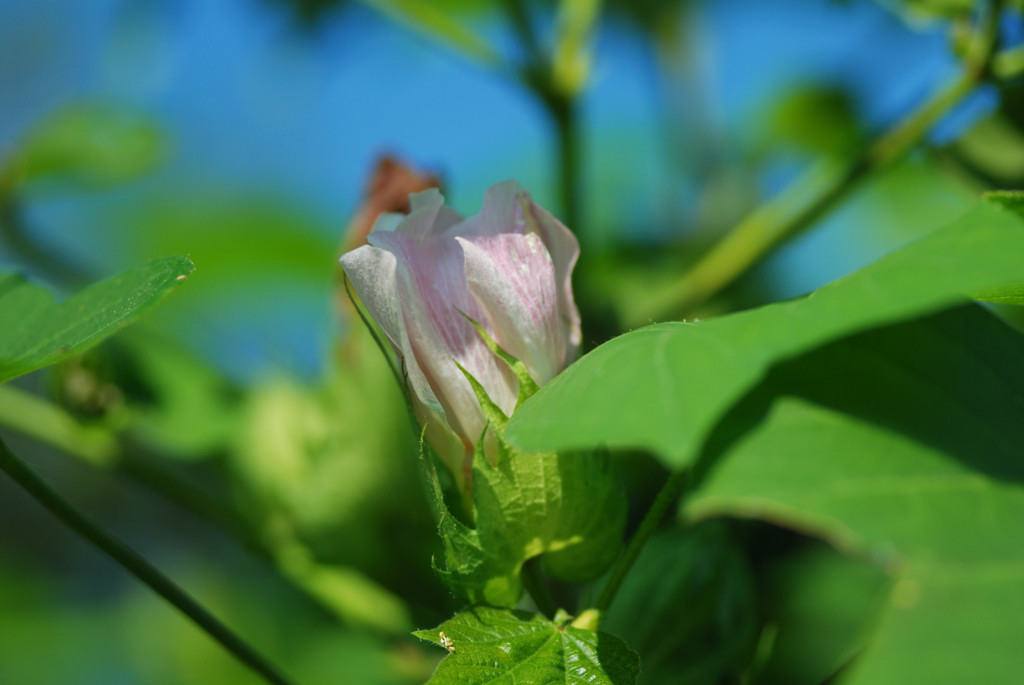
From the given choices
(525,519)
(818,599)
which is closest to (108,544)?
(525,519)

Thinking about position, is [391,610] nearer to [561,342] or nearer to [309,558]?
[309,558]

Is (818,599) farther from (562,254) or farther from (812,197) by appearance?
(562,254)

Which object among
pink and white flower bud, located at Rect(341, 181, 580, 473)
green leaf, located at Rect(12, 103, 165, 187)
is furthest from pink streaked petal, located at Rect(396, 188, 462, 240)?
green leaf, located at Rect(12, 103, 165, 187)

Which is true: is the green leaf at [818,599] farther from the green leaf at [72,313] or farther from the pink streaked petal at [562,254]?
the green leaf at [72,313]

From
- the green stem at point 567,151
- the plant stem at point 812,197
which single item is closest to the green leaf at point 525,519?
the plant stem at point 812,197

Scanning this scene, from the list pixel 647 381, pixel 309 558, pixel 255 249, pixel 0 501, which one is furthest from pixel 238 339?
pixel 0 501

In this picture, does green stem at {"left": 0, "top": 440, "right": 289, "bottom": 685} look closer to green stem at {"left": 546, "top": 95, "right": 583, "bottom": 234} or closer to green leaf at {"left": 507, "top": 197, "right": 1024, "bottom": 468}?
green leaf at {"left": 507, "top": 197, "right": 1024, "bottom": 468}
